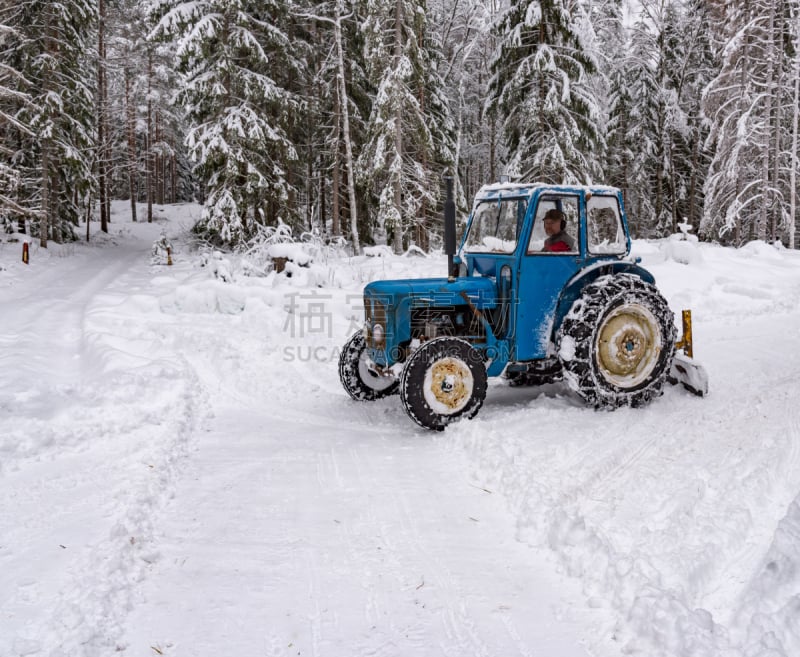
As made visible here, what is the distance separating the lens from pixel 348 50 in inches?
840

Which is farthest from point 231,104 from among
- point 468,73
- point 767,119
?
point 767,119

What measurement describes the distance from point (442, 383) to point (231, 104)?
15049mm

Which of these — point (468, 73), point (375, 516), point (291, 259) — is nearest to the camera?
point (375, 516)

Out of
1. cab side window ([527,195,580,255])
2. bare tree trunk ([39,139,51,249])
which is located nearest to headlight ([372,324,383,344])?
cab side window ([527,195,580,255])

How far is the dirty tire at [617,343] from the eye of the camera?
19.1 ft

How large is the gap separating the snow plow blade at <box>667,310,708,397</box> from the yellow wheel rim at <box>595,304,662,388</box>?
1.76ft

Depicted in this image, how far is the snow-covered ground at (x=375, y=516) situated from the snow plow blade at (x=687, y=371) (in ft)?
0.56

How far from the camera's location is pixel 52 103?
20.3 m

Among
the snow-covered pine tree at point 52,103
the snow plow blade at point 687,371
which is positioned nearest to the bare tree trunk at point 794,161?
the snow plow blade at point 687,371

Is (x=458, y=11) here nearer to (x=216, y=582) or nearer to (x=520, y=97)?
(x=520, y=97)

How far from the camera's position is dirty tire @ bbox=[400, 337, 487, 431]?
5.44 metres

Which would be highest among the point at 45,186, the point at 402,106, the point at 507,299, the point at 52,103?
the point at 52,103

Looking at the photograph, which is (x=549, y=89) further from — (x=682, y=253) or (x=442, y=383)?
(x=442, y=383)

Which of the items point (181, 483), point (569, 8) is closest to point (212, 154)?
point (569, 8)
